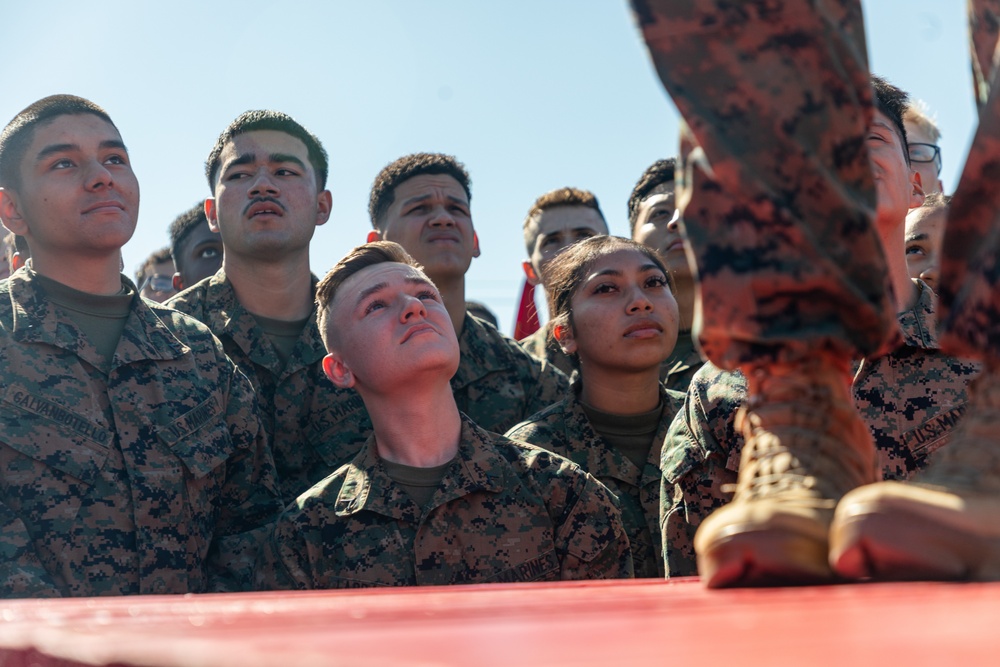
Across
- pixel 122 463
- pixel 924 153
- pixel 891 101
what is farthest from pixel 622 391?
pixel 924 153

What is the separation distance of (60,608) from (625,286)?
120 inches

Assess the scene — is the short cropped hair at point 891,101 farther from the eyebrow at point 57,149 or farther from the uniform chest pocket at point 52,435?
the eyebrow at point 57,149

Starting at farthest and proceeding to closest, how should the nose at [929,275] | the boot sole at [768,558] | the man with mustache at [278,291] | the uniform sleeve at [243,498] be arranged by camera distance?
the nose at [929,275] < the man with mustache at [278,291] < the uniform sleeve at [243,498] < the boot sole at [768,558]

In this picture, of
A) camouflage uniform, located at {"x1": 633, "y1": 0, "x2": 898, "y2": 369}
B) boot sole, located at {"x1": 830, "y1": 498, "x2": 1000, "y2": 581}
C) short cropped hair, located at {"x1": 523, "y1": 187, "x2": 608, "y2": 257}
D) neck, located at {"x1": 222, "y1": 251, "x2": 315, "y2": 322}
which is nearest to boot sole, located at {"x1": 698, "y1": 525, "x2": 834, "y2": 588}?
boot sole, located at {"x1": 830, "y1": 498, "x2": 1000, "y2": 581}

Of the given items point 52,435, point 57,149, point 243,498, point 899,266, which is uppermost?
point 57,149

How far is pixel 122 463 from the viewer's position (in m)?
3.47

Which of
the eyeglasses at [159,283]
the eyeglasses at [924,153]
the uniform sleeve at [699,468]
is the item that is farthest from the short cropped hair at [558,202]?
the uniform sleeve at [699,468]

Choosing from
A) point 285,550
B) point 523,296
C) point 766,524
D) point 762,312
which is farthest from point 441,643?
point 523,296

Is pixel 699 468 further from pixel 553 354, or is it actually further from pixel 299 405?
pixel 553 354

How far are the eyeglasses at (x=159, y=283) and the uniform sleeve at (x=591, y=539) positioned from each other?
5000mm

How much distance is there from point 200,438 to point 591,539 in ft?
4.36

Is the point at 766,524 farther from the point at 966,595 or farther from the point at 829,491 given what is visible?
the point at 966,595

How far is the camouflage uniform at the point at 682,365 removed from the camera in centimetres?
481

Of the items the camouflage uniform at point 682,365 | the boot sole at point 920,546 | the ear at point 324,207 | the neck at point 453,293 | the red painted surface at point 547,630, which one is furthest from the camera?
the ear at point 324,207
